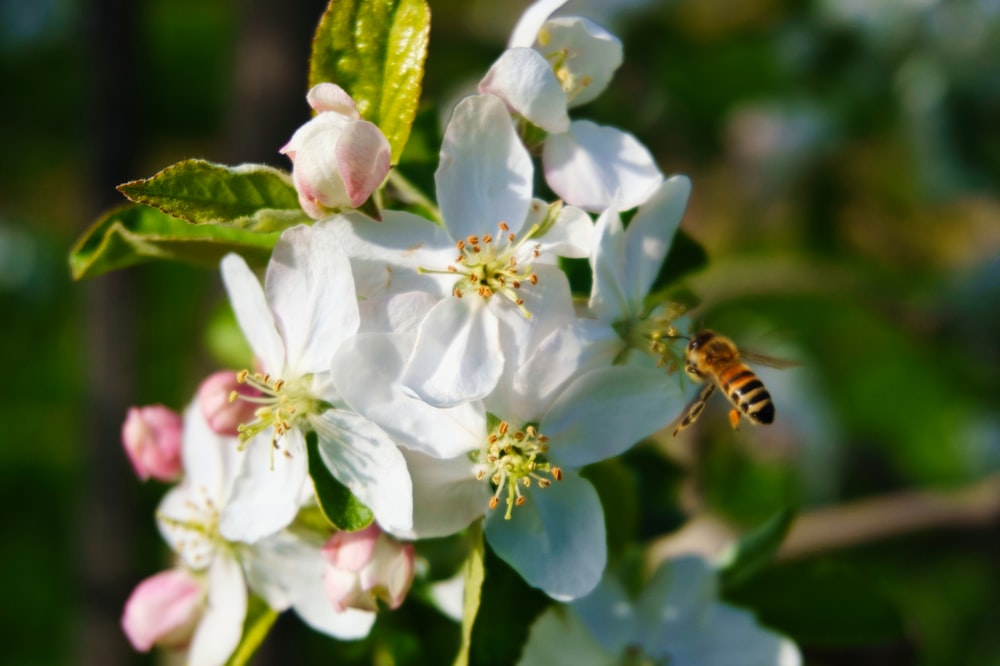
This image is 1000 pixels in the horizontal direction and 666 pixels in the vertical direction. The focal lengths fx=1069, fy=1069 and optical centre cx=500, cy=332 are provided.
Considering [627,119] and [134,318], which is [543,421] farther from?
[134,318]

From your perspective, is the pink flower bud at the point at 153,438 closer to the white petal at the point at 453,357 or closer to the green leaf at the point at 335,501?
the green leaf at the point at 335,501

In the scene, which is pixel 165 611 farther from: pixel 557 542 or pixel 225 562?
pixel 557 542

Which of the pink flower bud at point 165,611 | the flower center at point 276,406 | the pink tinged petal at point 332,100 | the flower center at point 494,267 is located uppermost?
the pink tinged petal at point 332,100

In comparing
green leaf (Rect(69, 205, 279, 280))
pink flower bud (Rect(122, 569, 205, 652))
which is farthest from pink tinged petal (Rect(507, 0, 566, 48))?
pink flower bud (Rect(122, 569, 205, 652))

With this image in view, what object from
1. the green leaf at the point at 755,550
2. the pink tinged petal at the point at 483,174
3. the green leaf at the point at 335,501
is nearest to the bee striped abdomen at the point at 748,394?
the green leaf at the point at 755,550

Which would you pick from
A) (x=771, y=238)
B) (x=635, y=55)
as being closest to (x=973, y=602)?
(x=771, y=238)

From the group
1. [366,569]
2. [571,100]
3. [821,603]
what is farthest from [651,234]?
[821,603]
